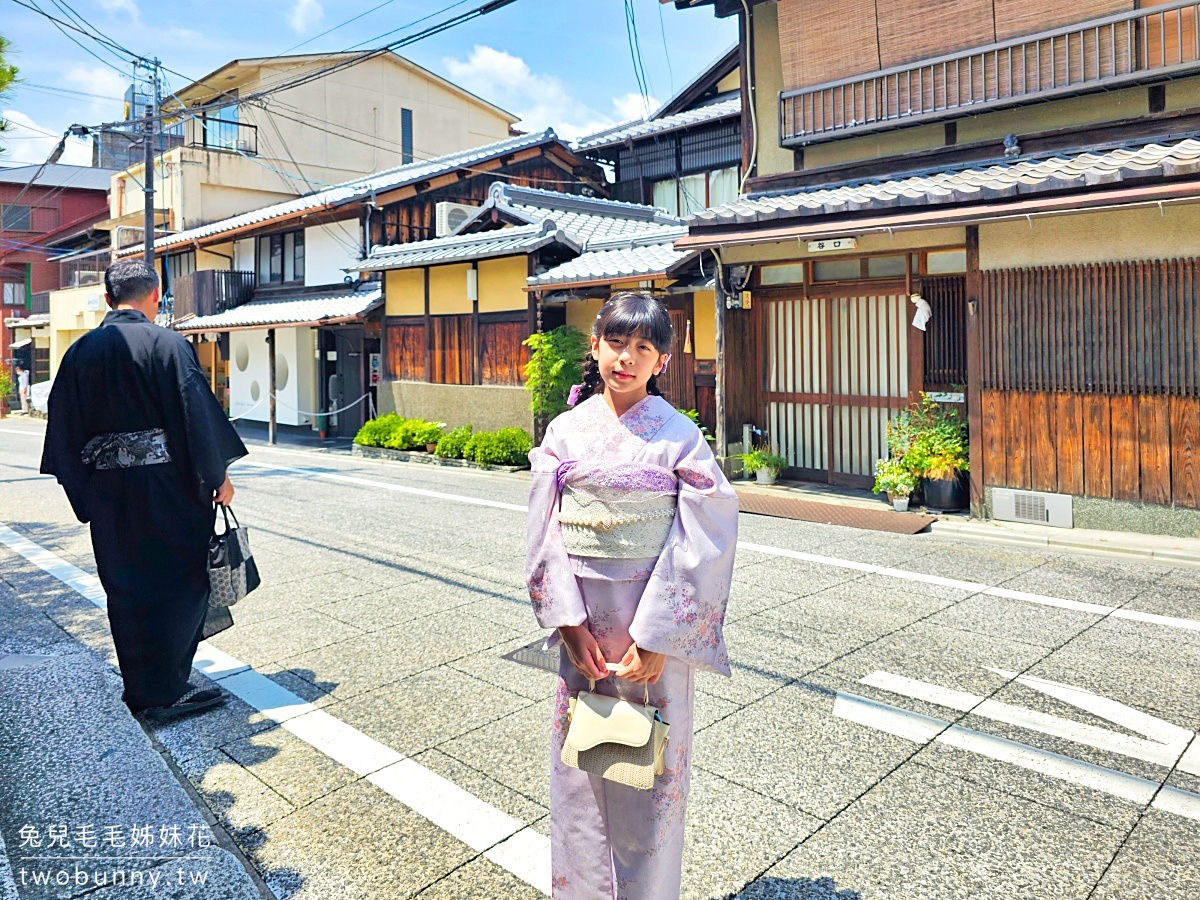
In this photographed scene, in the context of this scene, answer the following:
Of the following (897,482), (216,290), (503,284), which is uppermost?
(216,290)

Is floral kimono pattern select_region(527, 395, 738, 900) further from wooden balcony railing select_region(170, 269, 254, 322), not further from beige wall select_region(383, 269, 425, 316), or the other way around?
wooden balcony railing select_region(170, 269, 254, 322)

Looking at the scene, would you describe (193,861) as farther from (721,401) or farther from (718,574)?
(721,401)

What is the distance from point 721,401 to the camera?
12453 mm

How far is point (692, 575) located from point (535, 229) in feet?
47.7

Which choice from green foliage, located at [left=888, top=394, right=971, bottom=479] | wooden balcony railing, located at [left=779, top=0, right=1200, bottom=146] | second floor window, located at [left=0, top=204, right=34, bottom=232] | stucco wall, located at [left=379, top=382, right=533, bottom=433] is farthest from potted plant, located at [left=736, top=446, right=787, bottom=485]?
second floor window, located at [left=0, top=204, right=34, bottom=232]

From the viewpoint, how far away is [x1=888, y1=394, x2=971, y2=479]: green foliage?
10.0 metres

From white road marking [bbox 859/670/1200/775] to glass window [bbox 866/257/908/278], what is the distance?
7380 mm

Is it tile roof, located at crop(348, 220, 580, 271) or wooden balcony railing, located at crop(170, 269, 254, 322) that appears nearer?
tile roof, located at crop(348, 220, 580, 271)

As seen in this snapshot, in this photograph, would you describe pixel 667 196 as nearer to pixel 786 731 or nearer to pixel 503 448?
pixel 503 448

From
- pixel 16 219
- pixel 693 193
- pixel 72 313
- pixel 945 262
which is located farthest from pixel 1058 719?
pixel 16 219

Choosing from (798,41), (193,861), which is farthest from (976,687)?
(798,41)

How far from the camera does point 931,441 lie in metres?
10.2

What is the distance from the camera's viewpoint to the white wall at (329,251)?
2283cm

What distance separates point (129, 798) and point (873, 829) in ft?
9.94
